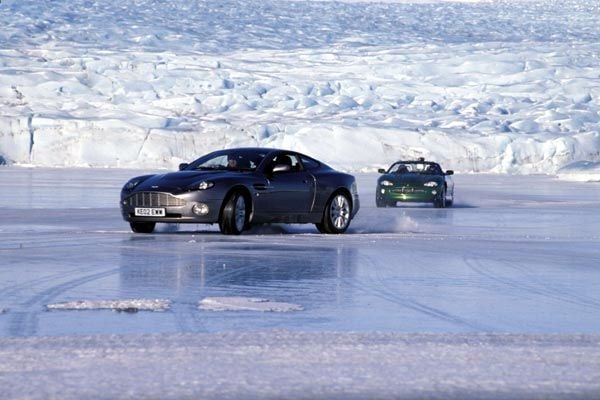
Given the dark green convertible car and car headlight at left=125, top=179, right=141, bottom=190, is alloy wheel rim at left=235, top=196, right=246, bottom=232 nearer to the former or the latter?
car headlight at left=125, top=179, right=141, bottom=190

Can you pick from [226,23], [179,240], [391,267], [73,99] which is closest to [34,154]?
[73,99]

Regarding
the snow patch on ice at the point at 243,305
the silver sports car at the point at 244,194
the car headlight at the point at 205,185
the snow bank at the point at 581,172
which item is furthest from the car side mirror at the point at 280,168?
the snow bank at the point at 581,172

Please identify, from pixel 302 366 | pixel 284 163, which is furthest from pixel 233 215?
pixel 302 366

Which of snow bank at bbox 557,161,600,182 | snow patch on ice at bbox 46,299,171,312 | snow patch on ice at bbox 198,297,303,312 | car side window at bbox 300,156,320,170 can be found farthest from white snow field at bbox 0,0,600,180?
snow patch on ice at bbox 46,299,171,312

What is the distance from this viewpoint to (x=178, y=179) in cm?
1770

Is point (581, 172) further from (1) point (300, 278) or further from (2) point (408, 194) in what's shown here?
(1) point (300, 278)

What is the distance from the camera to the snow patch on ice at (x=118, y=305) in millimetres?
8992

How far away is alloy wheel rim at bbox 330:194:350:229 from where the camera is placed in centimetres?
1889

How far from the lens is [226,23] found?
292ft

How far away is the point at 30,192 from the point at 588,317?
27386mm

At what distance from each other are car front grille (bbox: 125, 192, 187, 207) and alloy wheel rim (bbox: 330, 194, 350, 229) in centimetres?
257

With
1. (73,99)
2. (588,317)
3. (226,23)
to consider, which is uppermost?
(226,23)

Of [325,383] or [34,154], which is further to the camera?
[34,154]

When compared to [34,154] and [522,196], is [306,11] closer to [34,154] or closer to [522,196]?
[34,154]
